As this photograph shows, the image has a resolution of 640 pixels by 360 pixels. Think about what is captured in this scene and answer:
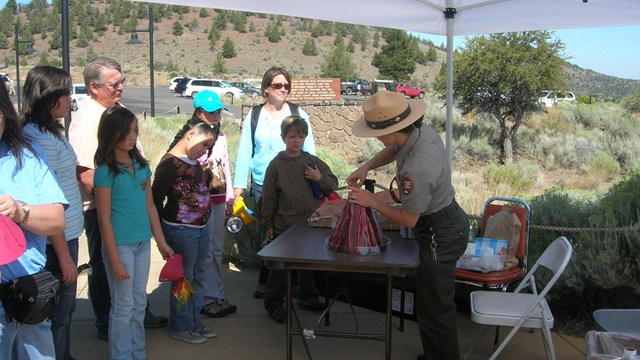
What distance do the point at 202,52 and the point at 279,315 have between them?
86926mm

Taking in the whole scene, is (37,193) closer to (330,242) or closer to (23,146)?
(23,146)

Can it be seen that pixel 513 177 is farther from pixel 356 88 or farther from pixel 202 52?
pixel 202 52

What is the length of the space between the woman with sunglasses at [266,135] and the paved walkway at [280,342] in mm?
1042

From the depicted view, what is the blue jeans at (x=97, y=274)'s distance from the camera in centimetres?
409

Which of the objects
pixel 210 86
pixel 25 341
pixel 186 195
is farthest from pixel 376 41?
pixel 25 341

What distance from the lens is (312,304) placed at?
5098 millimetres

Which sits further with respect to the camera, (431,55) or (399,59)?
(431,55)

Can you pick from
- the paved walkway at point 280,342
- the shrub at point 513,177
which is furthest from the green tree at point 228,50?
the paved walkway at point 280,342

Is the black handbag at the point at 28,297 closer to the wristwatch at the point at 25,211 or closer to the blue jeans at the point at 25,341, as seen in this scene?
the blue jeans at the point at 25,341

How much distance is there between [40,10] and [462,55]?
105 meters

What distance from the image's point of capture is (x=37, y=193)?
2.52 meters

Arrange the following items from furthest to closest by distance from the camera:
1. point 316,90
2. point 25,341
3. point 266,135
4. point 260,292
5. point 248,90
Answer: point 248,90 → point 316,90 → point 260,292 → point 266,135 → point 25,341

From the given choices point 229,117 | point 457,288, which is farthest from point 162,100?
point 457,288

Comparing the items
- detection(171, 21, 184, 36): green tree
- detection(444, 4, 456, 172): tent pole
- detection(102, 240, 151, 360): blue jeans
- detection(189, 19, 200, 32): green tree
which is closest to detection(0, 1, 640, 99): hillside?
detection(189, 19, 200, 32): green tree
